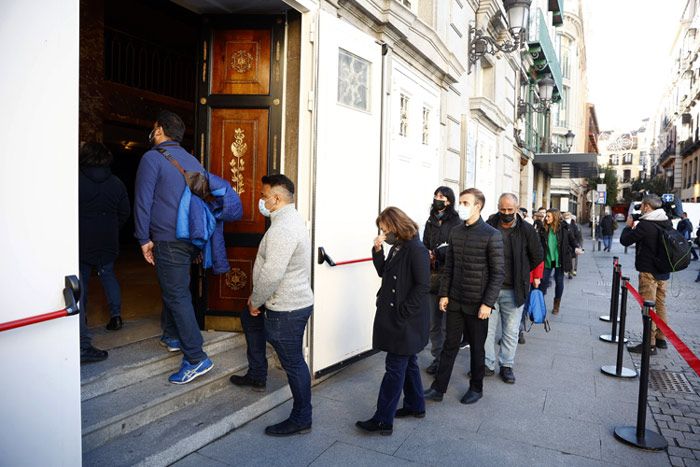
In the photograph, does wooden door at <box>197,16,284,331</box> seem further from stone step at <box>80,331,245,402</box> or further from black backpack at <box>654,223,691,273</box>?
black backpack at <box>654,223,691,273</box>

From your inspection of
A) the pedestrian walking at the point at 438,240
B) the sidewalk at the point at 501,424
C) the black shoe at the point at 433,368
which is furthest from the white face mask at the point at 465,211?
the black shoe at the point at 433,368

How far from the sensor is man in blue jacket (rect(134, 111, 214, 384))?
3.90 m

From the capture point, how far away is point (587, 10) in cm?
5175

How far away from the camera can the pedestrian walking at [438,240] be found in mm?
5477

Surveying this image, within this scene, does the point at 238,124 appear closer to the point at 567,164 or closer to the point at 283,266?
the point at 283,266

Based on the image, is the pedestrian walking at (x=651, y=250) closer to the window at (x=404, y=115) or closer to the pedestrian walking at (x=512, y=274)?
the pedestrian walking at (x=512, y=274)

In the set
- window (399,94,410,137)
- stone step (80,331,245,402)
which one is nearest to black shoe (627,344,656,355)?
window (399,94,410,137)

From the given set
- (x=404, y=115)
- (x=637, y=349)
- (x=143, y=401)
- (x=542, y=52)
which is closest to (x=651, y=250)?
(x=637, y=349)

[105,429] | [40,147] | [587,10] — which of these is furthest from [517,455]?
[587,10]

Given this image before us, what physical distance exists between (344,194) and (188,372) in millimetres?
2218

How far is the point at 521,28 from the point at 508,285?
5.67 meters

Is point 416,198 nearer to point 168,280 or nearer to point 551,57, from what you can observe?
point 168,280

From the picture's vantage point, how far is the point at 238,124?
5.13 metres

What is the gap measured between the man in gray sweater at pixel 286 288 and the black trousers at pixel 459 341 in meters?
1.36
